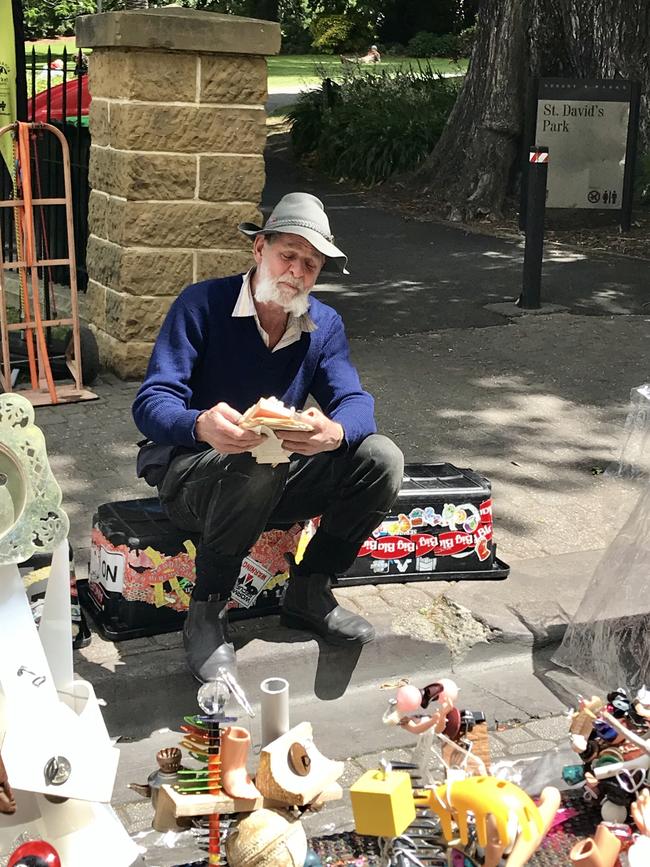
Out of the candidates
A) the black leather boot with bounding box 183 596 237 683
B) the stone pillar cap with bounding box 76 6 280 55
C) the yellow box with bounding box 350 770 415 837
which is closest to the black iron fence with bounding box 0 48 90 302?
the stone pillar cap with bounding box 76 6 280 55

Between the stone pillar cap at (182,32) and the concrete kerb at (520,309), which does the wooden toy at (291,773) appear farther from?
the concrete kerb at (520,309)

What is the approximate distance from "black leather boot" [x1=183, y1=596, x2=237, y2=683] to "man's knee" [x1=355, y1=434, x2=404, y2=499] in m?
0.61

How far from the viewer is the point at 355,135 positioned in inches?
639

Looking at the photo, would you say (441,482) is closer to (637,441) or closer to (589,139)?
(637,441)

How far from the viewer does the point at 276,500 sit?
3.50 metres

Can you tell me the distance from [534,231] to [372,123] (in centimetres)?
807

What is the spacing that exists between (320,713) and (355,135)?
13.5m

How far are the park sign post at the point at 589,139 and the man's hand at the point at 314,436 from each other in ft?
29.9

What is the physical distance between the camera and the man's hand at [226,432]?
315cm

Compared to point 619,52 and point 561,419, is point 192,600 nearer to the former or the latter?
point 561,419

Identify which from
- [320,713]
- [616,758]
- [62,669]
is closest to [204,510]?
[320,713]

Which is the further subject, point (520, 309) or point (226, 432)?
point (520, 309)

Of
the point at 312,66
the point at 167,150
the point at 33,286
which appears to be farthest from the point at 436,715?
the point at 312,66

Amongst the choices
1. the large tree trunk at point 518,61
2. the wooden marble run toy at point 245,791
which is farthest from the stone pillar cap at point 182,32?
the large tree trunk at point 518,61
